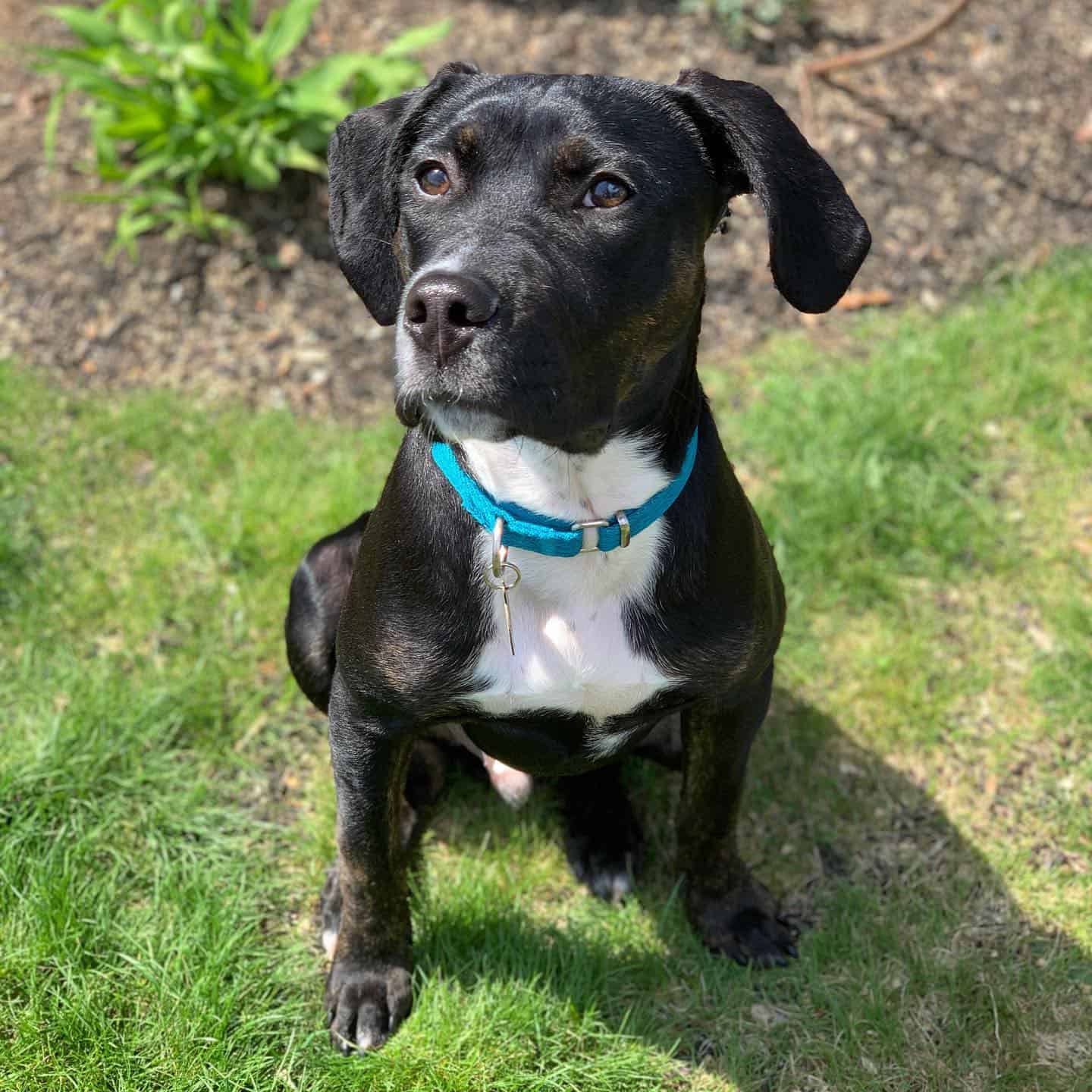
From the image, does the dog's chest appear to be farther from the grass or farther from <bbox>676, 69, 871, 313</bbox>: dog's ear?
the grass

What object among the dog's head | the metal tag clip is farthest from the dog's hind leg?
the dog's head

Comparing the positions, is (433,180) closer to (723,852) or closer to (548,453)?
(548,453)

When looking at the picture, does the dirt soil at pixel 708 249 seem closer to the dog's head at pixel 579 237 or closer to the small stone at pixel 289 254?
the small stone at pixel 289 254

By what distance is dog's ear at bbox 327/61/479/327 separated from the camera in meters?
2.65

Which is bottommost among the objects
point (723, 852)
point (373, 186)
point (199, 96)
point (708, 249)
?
point (723, 852)

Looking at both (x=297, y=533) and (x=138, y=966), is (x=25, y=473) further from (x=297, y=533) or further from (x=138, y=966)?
(x=138, y=966)

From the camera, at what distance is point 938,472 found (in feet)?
15.0

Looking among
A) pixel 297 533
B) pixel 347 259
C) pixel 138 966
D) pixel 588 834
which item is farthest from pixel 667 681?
pixel 297 533

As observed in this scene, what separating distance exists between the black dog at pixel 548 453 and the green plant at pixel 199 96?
2.60 m

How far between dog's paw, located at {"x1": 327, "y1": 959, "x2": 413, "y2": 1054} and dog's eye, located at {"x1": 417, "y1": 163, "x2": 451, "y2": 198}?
1.84 meters

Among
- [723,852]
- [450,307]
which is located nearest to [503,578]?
[450,307]

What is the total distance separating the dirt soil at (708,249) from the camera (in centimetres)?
510

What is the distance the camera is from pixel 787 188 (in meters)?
2.35

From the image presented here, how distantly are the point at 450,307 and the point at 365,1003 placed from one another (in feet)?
5.97
